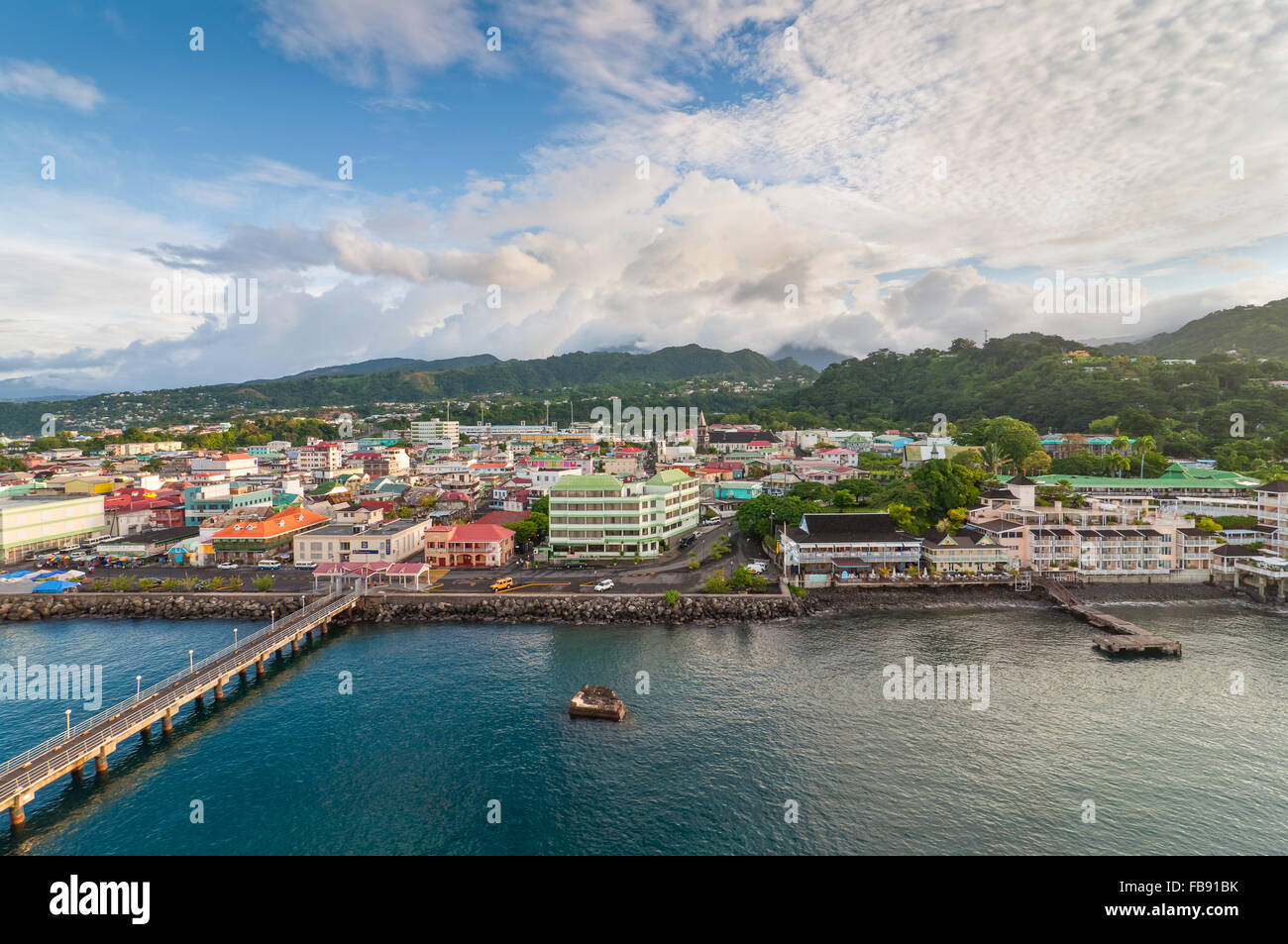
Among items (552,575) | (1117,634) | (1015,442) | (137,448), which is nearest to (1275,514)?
(1117,634)

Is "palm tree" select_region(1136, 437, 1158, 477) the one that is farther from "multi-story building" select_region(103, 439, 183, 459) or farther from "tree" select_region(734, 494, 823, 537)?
"multi-story building" select_region(103, 439, 183, 459)

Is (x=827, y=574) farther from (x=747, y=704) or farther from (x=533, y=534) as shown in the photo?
(x=533, y=534)

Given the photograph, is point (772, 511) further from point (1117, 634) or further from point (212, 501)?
point (212, 501)

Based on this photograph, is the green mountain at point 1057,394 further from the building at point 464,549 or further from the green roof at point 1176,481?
the building at point 464,549

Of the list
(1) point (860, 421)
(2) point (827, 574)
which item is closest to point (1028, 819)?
(2) point (827, 574)

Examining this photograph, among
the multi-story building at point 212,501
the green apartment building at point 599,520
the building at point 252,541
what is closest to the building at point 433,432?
the multi-story building at point 212,501

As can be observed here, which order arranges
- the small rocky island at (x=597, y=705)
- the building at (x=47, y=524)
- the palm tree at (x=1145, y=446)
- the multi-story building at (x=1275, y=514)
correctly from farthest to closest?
1. the palm tree at (x=1145, y=446)
2. the building at (x=47, y=524)
3. the multi-story building at (x=1275, y=514)
4. the small rocky island at (x=597, y=705)
